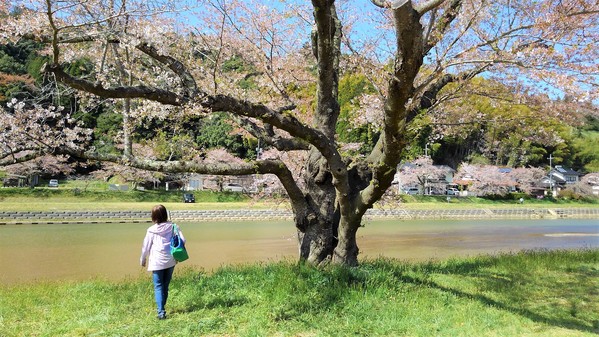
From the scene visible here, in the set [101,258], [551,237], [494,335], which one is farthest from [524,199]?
[494,335]

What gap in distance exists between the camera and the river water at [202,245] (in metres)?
10.7

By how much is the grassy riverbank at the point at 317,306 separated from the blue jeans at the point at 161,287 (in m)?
0.13

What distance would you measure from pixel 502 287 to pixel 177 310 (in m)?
4.17

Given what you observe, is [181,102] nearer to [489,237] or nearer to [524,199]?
[489,237]

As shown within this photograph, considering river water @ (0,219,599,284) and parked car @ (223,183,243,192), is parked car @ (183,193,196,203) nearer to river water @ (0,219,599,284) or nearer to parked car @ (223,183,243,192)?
parked car @ (223,183,243,192)

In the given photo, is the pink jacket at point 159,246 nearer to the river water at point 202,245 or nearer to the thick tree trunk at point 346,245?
the thick tree trunk at point 346,245

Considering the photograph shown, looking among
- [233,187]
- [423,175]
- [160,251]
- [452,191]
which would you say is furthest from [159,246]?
[452,191]

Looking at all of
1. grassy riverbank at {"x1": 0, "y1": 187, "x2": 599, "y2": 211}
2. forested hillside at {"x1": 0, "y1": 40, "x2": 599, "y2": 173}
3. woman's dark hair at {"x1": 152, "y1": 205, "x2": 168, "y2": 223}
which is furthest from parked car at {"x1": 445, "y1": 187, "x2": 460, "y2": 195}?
woman's dark hair at {"x1": 152, "y1": 205, "x2": 168, "y2": 223}

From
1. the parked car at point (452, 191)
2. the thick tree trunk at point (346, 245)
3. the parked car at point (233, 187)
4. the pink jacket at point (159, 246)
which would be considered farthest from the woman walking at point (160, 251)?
the parked car at point (452, 191)

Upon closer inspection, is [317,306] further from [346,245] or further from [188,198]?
[188,198]

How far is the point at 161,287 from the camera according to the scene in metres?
4.18

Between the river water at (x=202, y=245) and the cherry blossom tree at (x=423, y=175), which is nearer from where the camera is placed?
the river water at (x=202, y=245)

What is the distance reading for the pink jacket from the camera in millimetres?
4273

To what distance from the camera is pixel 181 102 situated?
4824 mm
